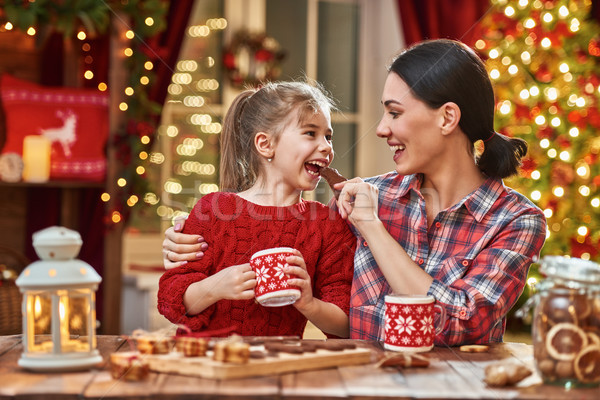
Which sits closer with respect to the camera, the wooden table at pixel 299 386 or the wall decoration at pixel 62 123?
the wooden table at pixel 299 386

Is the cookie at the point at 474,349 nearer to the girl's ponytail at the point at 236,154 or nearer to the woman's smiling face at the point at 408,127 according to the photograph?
the woman's smiling face at the point at 408,127

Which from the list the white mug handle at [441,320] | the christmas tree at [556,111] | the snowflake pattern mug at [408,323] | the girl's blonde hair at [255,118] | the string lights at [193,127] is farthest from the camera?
the string lights at [193,127]

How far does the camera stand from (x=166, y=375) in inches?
44.1

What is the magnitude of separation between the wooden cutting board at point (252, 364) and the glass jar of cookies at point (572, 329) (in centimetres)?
30

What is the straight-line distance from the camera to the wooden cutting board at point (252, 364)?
43.1 inches

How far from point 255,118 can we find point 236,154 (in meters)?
0.11

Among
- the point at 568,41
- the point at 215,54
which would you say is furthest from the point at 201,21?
the point at 568,41

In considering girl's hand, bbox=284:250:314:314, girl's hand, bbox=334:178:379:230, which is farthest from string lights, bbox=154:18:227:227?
girl's hand, bbox=284:250:314:314

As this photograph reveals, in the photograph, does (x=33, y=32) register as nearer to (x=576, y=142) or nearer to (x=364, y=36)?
(x=364, y=36)

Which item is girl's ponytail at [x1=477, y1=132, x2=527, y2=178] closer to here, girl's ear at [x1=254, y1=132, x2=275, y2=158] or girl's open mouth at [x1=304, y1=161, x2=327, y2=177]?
girl's open mouth at [x1=304, y1=161, x2=327, y2=177]

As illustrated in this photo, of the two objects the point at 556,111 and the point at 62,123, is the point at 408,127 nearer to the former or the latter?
the point at 62,123

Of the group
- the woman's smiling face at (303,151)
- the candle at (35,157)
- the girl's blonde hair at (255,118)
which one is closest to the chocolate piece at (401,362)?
the woman's smiling face at (303,151)

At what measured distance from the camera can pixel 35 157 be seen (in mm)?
3105

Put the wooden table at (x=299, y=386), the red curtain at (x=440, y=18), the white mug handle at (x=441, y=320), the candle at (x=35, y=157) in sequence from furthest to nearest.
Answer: the red curtain at (x=440, y=18)
the candle at (x=35, y=157)
the white mug handle at (x=441, y=320)
the wooden table at (x=299, y=386)
